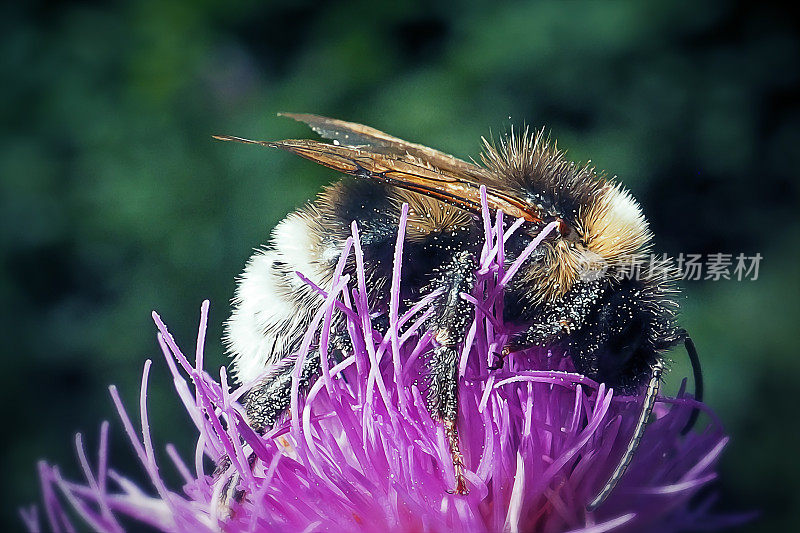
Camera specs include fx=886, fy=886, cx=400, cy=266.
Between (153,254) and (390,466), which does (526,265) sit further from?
(153,254)

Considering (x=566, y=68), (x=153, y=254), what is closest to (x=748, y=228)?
(x=566, y=68)

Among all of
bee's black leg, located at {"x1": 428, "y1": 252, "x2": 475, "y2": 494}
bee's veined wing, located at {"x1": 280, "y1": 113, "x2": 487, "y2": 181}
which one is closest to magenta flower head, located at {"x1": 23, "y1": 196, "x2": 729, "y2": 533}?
bee's black leg, located at {"x1": 428, "y1": 252, "x2": 475, "y2": 494}

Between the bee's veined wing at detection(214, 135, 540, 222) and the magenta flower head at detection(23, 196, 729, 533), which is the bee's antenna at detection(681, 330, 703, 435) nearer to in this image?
the magenta flower head at detection(23, 196, 729, 533)

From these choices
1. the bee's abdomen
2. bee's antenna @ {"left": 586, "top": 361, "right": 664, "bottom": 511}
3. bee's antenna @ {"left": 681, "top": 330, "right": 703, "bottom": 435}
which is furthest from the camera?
bee's antenna @ {"left": 681, "top": 330, "right": 703, "bottom": 435}

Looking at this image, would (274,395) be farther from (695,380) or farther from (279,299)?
(695,380)

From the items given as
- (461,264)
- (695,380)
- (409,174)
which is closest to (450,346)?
(461,264)
